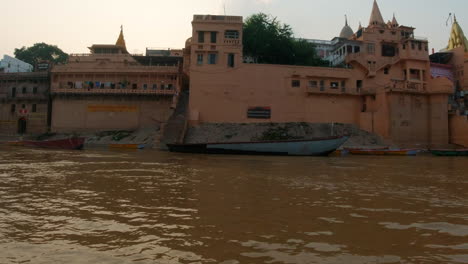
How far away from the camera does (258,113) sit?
116 ft

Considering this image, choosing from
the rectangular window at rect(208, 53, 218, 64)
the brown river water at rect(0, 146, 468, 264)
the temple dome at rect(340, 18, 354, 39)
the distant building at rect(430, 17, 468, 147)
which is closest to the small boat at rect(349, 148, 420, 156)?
the distant building at rect(430, 17, 468, 147)

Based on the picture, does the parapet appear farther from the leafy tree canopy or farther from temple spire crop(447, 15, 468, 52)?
temple spire crop(447, 15, 468, 52)

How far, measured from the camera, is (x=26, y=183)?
8672 mm

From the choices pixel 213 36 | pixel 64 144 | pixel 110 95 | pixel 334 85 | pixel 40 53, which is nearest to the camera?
pixel 64 144

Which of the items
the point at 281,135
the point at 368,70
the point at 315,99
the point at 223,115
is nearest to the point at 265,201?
the point at 281,135

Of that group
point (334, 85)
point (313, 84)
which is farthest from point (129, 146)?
point (334, 85)

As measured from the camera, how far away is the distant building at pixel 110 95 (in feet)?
133

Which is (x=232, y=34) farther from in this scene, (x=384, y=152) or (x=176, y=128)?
(x=384, y=152)

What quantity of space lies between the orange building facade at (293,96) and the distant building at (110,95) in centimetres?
710

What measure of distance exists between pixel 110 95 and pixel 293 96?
907 inches

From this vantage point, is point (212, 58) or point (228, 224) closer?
point (228, 224)

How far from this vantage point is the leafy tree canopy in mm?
41812

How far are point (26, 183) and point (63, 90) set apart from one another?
120 ft

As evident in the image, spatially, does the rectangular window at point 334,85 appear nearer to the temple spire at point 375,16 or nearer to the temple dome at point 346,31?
the temple spire at point 375,16
